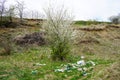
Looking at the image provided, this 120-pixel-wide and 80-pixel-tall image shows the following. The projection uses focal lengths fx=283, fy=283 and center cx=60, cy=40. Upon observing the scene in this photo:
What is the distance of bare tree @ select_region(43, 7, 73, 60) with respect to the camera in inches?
608

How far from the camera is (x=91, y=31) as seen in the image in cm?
3097

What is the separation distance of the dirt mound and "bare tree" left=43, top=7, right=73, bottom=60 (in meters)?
8.24

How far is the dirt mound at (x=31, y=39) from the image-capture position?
23966 mm

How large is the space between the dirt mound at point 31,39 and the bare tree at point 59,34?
8241mm

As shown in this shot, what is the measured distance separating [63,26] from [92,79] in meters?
6.10

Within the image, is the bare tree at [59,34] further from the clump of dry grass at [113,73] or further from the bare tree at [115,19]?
the bare tree at [115,19]

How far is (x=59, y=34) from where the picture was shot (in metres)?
15.4

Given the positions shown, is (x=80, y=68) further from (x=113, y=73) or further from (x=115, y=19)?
(x=115, y=19)

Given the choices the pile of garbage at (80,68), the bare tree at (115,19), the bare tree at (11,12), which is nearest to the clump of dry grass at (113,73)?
the pile of garbage at (80,68)

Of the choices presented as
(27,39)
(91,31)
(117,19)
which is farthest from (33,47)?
(117,19)

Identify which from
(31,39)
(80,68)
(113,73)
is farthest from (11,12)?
(113,73)

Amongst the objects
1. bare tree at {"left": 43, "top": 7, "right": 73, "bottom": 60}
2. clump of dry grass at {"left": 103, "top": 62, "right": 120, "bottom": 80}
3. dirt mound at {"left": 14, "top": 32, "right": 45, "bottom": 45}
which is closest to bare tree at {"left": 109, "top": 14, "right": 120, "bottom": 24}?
dirt mound at {"left": 14, "top": 32, "right": 45, "bottom": 45}

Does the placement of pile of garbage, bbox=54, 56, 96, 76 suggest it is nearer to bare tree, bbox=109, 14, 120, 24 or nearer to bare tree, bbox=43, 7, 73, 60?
bare tree, bbox=43, 7, 73, 60

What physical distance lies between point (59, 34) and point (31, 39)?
30.4 feet
